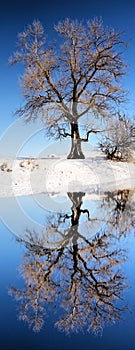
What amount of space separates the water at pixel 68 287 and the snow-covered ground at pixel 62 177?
5.70 meters

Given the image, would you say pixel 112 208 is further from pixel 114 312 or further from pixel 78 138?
pixel 78 138

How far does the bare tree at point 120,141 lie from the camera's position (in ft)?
74.2

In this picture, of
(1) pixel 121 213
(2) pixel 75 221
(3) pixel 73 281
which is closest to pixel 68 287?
(3) pixel 73 281

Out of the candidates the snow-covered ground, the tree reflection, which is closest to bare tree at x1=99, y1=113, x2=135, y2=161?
the snow-covered ground

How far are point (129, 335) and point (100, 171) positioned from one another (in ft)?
51.2

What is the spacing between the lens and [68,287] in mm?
3342

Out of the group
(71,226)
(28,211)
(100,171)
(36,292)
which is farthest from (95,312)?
(100,171)

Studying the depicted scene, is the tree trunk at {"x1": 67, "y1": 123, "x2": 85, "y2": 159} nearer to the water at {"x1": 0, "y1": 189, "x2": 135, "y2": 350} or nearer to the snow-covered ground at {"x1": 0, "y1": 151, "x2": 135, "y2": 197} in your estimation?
the snow-covered ground at {"x1": 0, "y1": 151, "x2": 135, "y2": 197}

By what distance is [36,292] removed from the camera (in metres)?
3.22

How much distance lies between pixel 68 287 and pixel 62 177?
39.3 feet

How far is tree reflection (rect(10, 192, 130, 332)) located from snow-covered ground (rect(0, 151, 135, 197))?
6.48 m

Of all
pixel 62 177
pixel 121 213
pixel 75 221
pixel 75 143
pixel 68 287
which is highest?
pixel 75 143

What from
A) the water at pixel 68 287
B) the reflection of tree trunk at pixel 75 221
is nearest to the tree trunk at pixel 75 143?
the reflection of tree trunk at pixel 75 221

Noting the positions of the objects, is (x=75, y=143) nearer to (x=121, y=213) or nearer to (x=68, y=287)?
(x=121, y=213)
